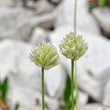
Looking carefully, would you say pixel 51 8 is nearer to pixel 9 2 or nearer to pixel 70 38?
pixel 9 2

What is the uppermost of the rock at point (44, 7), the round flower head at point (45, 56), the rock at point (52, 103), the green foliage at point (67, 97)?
the rock at point (44, 7)

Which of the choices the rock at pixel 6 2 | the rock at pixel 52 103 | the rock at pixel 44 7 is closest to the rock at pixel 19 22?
the rock at pixel 44 7

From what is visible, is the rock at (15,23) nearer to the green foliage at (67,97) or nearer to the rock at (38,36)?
the rock at (38,36)

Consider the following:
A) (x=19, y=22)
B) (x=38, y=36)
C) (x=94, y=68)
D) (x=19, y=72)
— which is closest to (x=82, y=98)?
(x=94, y=68)

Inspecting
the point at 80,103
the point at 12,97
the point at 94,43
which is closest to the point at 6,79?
the point at 12,97

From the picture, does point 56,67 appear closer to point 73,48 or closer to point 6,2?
point 6,2

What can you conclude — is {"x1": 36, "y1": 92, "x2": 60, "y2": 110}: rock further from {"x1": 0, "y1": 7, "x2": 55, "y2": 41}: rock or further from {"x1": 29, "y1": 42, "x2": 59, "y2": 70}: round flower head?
{"x1": 29, "y1": 42, "x2": 59, "y2": 70}: round flower head

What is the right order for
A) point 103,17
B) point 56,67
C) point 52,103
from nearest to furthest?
point 52,103
point 56,67
point 103,17
